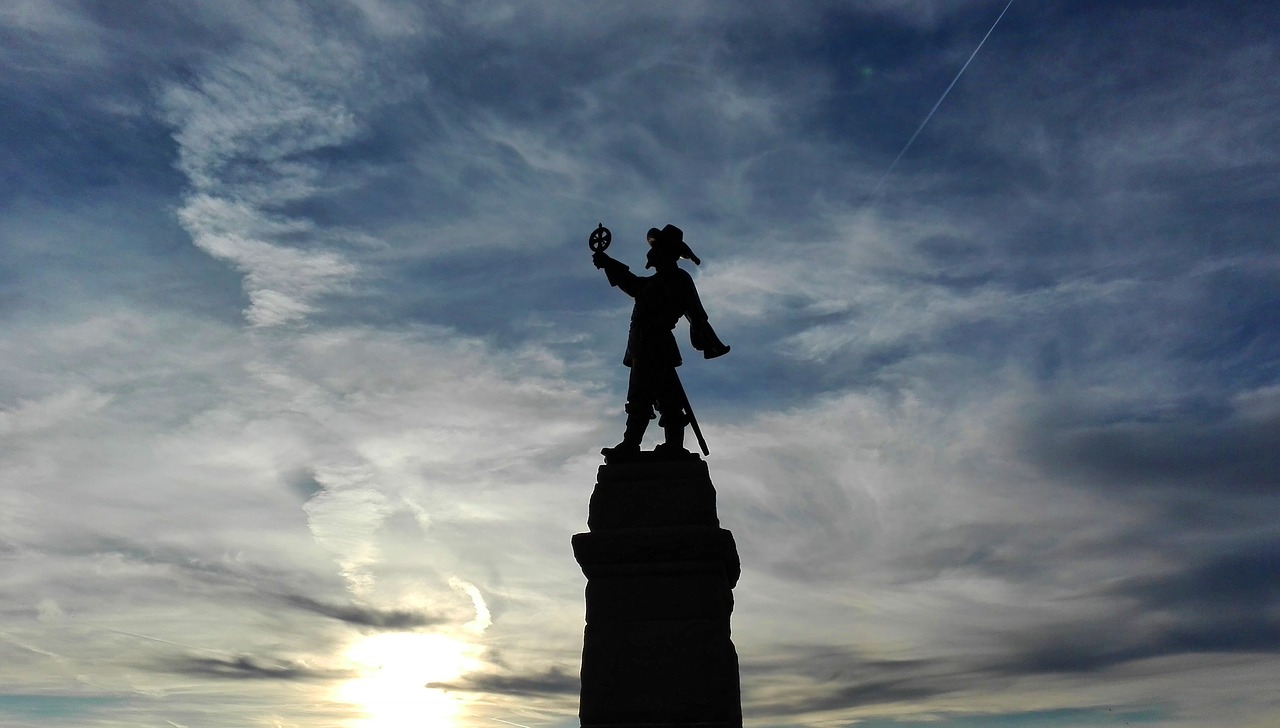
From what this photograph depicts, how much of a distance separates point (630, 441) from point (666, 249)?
8.50 feet

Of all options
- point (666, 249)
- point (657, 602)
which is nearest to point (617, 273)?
point (666, 249)

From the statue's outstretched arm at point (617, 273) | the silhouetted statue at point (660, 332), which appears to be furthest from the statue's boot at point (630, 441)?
the statue's outstretched arm at point (617, 273)

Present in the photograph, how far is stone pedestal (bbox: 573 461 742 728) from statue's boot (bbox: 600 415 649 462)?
0.67 ft

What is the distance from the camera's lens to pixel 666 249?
13023 mm

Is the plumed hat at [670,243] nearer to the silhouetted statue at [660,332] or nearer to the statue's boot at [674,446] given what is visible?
the silhouetted statue at [660,332]

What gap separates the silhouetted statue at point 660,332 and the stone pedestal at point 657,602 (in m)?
0.76

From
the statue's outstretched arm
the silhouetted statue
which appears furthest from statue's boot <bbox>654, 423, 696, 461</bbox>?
the statue's outstretched arm

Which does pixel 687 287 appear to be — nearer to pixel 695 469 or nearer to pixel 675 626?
pixel 695 469

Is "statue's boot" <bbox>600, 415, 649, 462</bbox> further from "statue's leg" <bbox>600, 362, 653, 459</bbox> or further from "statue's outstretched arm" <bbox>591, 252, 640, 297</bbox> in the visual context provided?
"statue's outstretched arm" <bbox>591, 252, 640, 297</bbox>

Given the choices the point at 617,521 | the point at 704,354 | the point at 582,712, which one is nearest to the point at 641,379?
the point at 704,354

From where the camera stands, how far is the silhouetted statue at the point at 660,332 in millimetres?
12586

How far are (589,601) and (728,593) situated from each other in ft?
5.49

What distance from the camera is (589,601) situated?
11.5m

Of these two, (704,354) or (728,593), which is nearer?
(728,593)
